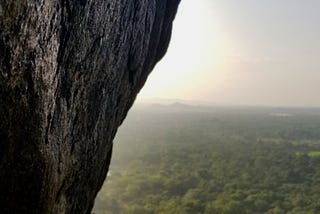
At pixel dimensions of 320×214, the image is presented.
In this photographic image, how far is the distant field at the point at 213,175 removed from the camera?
2522 inches

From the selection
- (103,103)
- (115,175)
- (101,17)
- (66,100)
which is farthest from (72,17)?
(115,175)

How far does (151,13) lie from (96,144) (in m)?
3.84

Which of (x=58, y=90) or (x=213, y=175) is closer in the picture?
(x=58, y=90)

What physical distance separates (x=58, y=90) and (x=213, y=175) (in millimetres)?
87695

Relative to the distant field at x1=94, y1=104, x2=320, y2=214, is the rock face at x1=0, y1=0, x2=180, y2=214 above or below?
above

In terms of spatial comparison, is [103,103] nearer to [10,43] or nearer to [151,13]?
[151,13]

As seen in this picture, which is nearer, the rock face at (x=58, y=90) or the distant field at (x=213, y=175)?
the rock face at (x=58, y=90)

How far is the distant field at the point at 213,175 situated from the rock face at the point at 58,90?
52464 mm

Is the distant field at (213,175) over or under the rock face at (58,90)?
under

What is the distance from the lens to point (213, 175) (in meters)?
90.4

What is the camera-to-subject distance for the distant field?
64062 millimetres

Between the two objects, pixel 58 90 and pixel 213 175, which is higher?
pixel 58 90

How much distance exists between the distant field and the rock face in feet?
172

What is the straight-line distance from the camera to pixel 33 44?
16.0 feet
